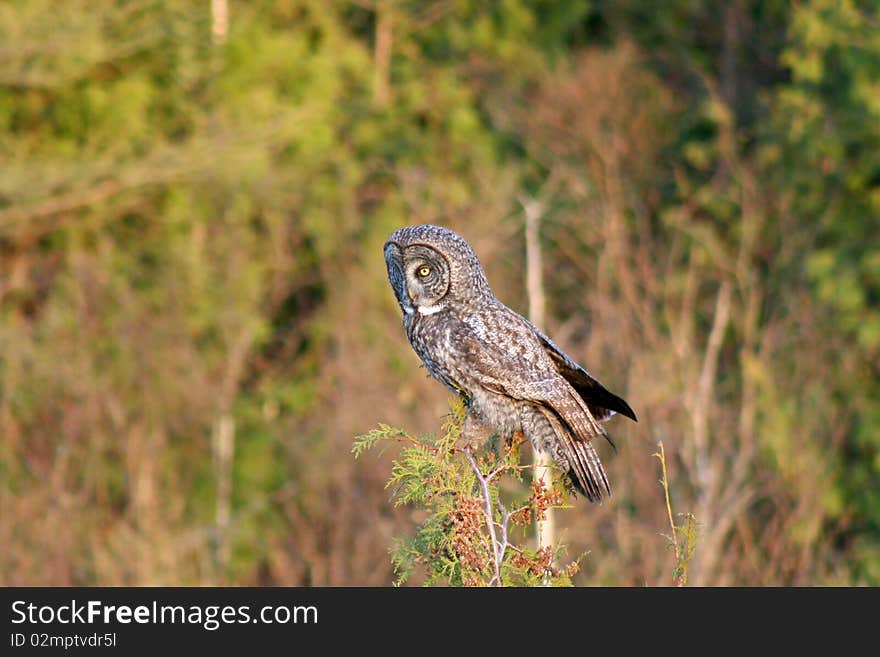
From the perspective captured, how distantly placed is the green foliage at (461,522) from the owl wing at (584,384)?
646mm

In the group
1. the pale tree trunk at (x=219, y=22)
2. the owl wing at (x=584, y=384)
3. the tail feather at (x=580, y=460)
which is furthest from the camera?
the pale tree trunk at (x=219, y=22)

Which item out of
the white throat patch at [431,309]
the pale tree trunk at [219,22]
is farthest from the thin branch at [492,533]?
the pale tree trunk at [219,22]

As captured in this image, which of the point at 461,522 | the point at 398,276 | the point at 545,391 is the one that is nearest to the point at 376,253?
the point at 398,276

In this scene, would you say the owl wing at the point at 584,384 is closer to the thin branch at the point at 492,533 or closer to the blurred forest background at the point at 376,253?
the thin branch at the point at 492,533

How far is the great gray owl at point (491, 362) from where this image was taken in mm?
4762

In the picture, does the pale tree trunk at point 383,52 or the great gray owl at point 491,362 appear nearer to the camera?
the great gray owl at point 491,362

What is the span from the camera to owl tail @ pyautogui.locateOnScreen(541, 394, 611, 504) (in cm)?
468

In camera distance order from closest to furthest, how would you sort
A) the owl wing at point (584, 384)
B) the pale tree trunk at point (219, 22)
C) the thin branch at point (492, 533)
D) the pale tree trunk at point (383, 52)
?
the thin branch at point (492, 533) → the owl wing at point (584, 384) → the pale tree trunk at point (219, 22) → the pale tree trunk at point (383, 52)

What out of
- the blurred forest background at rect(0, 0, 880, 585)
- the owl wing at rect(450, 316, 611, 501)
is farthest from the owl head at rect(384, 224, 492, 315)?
the blurred forest background at rect(0, 0, 880, 585)

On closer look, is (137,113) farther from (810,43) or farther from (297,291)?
(810,43)

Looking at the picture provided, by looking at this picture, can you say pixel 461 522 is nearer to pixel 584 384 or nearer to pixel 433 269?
pixel 584 384

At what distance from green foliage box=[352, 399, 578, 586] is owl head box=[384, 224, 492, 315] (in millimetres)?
824

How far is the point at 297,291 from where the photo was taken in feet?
62.7
